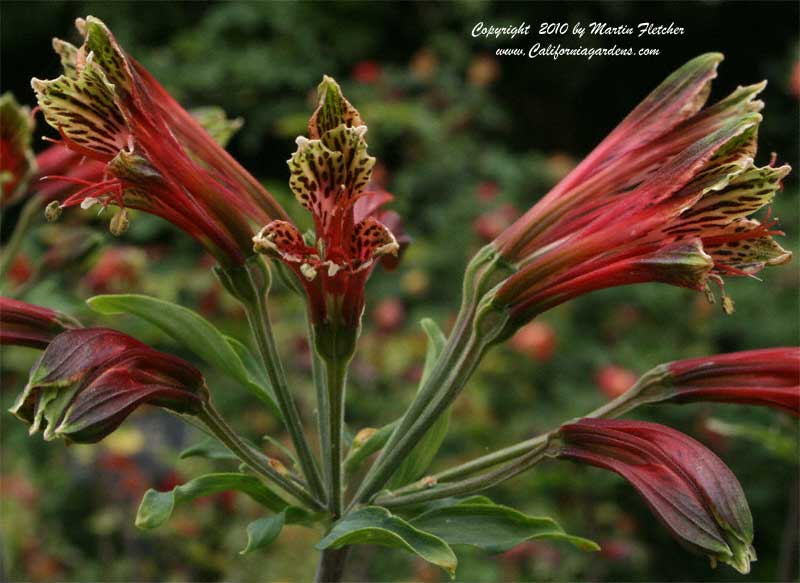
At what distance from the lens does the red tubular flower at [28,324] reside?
3.04ft

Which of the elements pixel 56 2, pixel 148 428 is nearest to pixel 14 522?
pixel 148 428

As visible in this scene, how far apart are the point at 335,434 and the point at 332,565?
0.43 feet

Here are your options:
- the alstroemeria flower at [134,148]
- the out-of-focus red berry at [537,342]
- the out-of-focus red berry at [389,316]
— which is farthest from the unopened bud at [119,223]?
the out-of-focus red berry at [389,316]

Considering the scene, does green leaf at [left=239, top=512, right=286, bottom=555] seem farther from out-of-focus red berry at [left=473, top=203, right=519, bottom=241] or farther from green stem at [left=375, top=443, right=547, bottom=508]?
out-of-focus red berry at [left=473, top=203, right=519, bottom=241]

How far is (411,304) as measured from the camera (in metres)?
3.96

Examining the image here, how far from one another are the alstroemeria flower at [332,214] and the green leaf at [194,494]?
0.19 metres

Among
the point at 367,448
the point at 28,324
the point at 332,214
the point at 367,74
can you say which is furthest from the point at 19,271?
the point at 367,74

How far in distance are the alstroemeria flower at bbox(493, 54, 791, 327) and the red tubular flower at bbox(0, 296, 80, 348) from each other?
0.45m

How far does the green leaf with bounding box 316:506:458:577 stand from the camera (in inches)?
31.2

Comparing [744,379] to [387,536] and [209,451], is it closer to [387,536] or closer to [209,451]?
[387,536]

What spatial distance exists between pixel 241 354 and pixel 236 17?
4.26 m

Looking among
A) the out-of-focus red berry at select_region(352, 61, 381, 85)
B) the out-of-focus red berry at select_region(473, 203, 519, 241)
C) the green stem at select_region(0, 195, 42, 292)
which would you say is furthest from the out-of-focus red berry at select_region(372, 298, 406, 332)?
the green stem at select_region(0, 195, 42, 292)

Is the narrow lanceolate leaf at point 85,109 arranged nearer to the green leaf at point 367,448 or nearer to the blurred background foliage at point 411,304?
the green leaf at point 367,448

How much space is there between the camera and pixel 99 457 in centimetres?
326
